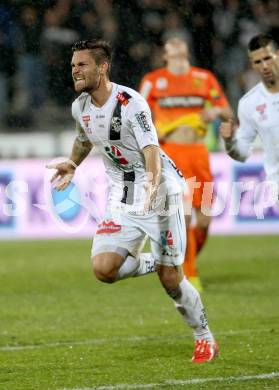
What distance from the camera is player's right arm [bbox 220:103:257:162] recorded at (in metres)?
7.54

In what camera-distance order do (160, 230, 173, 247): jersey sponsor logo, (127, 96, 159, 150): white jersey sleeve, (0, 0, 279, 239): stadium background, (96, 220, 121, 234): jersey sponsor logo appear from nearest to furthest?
(127, 96, 159, 150): white jersey sleeve < (160, 230, 173, 247): jersey sponsor logo < (96, 220, 121, 234): jersey sponsor logo < (0, 0, 279, 239): stadium background

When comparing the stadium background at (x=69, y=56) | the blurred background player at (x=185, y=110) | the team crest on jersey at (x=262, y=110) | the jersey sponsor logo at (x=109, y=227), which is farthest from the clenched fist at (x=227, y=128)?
the stadium background at (x=69, y=56)

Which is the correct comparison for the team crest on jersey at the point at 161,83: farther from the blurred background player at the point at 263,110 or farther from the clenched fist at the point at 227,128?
the clenched fist at the point at 227,128

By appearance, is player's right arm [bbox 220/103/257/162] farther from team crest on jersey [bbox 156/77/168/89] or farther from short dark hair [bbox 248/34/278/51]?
team crest on jersey [bbox 156/77/168/89]

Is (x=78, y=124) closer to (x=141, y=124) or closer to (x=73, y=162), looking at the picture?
(x=73, y=162)

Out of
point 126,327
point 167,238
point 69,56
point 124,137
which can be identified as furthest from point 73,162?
point 69,56

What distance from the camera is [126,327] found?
316 inches

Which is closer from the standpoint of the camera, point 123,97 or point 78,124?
point 123,97

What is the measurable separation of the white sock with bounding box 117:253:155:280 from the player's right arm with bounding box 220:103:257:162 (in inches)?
50.1

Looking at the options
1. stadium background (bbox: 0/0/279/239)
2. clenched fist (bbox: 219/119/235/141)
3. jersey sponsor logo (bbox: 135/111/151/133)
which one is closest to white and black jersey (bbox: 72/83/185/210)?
jersey sponsor logo (bbox: 135/111/151/133)

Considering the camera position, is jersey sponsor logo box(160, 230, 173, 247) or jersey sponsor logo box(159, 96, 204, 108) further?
jersey sponsor logo box(159, 96, 204, 108)

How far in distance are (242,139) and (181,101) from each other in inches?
98.5

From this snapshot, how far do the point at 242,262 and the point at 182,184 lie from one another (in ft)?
19.4

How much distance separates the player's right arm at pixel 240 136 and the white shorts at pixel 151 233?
3.61 ft
